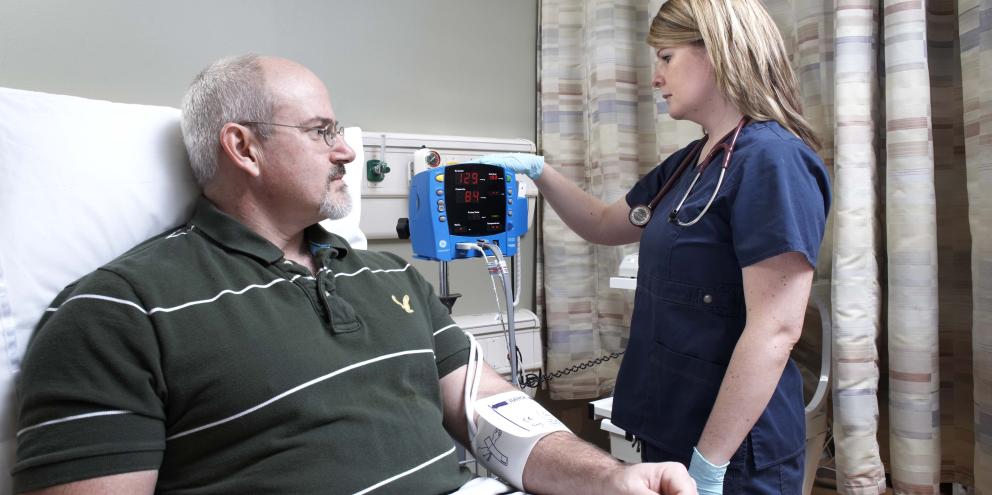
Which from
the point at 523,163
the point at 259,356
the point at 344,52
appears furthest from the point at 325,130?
the point at 344,52

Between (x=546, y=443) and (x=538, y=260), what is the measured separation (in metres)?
1.53

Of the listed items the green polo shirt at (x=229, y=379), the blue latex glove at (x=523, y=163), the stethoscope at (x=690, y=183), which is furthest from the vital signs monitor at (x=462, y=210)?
the green polo shirt at (x=229, y=379)

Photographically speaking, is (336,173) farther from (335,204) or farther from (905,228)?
(905,228)

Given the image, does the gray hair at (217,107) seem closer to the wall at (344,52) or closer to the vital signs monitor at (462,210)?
the vital signs monitor at (462,210)

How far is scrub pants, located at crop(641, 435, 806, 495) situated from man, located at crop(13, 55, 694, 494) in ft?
1.01

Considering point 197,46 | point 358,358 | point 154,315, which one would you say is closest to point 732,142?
point 358,358

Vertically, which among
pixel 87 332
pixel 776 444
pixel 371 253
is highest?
pixel 371 253

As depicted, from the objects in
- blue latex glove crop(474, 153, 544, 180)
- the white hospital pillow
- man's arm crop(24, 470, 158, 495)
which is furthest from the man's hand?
blue latex glove crop(474, 153, 544, 180)

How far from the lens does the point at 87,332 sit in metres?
0.84

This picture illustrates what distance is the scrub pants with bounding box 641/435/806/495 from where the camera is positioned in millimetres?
1183

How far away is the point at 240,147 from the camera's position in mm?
1146

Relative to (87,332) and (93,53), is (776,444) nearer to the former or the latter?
(87,332)

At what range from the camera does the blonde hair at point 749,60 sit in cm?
125

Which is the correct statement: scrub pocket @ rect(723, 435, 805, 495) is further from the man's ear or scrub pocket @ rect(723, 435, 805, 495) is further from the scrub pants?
the man's ear
